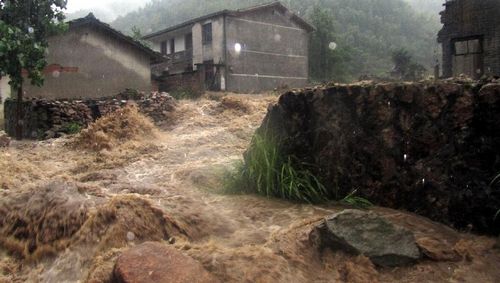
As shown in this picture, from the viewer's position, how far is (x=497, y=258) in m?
4.08

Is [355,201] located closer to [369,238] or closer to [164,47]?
[369,238]

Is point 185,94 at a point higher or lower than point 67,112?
higher

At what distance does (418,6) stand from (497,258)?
75.0 m

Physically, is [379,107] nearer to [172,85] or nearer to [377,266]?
[377,266]

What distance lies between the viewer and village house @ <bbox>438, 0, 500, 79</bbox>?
14.4 m

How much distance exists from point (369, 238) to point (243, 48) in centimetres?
2436

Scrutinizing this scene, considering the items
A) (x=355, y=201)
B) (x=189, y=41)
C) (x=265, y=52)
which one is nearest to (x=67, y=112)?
(x=355, y=201)

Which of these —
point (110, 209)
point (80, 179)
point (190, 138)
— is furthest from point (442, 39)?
point (110, 209)

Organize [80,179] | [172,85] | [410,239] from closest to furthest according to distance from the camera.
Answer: [410,239]
[80,179]
[172,85]

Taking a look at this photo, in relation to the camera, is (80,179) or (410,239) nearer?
(410,239)

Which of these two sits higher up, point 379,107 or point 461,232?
point 379,107

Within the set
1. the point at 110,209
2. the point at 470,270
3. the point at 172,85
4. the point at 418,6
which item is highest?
the point at 418,6

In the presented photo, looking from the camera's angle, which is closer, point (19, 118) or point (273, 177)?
point (273, 177)

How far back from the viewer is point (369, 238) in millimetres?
4285
